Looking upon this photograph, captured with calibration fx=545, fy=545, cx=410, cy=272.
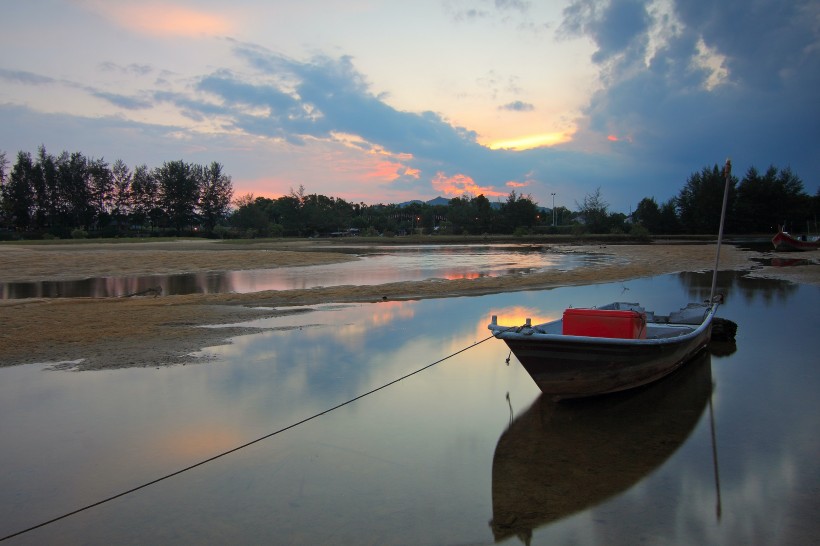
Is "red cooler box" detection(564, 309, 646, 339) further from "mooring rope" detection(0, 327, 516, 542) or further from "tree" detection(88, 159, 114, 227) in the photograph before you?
"tree" detection(88, 159, 114, 227)

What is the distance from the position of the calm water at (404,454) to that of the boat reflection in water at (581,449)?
0.08ft

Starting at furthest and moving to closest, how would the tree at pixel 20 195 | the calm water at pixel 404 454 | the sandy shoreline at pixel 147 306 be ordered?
the tree at pixel 20 195 < the sandy shoreline at pixel 147 306 < the calm water at pixel 404 454

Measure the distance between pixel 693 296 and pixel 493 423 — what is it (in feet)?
48.2

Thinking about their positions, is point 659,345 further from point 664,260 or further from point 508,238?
point 508,238

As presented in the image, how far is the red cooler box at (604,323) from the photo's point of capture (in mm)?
7316

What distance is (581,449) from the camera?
6020 millimetres

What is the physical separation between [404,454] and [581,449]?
1.96 metres

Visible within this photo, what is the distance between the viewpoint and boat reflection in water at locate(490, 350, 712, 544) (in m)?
4.84

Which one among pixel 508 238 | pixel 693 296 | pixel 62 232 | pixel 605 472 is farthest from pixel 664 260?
pixel 62 232

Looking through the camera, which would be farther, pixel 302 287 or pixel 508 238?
pixel 508 238

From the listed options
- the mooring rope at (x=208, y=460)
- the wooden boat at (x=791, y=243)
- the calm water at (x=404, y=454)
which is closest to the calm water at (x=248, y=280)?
the calm water at (x=404, y=454)

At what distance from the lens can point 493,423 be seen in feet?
22.6

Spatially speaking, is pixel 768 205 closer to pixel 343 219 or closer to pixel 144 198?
pixel 343 219

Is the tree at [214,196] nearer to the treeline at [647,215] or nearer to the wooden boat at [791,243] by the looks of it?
the treeline at [647,215]
